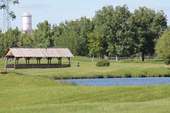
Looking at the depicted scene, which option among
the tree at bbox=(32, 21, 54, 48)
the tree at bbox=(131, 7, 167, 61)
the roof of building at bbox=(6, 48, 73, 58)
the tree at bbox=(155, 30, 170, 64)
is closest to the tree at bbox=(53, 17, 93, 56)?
the tree at bbox=(32, 21, 54, 48)

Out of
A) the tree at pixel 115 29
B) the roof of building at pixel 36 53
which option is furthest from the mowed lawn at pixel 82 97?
the tree at pixel 115 29

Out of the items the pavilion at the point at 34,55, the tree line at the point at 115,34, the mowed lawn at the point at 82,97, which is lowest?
the mowed lawn at the point at 82,97

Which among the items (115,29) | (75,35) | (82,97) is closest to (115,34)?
(115,29)

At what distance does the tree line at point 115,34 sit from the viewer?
157 meters

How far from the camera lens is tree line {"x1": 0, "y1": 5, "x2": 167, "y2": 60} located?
516 feet

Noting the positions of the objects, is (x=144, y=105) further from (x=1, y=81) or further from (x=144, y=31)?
(x=144, y=31)

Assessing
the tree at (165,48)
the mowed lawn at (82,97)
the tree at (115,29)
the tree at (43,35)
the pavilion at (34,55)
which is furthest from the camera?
the tree at (43,35)

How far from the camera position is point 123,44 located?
514ft

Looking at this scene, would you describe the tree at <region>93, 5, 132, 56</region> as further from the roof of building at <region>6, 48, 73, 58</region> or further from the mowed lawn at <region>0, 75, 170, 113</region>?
the mowed lawn at <region>0, 75, 170, 113</region>

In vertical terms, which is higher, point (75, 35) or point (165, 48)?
point (75, 35)

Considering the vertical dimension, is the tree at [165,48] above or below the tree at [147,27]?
below

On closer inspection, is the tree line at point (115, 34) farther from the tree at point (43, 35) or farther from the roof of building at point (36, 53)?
the roof of building at point (36, 53)

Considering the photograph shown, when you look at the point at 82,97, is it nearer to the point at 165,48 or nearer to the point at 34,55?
the point at 34,55

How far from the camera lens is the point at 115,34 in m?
159
